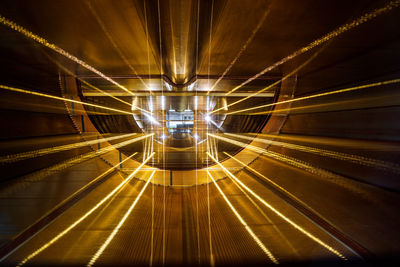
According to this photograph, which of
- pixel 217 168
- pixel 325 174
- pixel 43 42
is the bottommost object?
pixel 217 168

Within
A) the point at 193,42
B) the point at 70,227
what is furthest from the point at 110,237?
the point at 193,42

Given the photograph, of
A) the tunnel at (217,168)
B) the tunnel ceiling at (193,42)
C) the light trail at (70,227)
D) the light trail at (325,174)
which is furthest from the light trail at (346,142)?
the light trail at (70,227)

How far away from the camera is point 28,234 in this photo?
98 cm

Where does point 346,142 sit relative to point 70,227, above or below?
above

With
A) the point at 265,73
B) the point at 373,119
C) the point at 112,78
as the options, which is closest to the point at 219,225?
the point at 373,119

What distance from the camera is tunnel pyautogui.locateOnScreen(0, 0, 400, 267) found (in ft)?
2.97

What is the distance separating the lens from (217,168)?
Answer: 2820 millimetres

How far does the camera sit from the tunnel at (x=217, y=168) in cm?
91

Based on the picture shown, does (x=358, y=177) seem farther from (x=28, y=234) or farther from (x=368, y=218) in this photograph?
(x=28, y=234)

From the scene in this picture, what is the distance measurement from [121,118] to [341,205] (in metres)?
6.11

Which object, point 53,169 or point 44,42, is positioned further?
point 53,169

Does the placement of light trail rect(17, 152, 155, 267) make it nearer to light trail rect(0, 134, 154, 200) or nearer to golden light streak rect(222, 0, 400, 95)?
light trail rect(0, 134, 154, 200)

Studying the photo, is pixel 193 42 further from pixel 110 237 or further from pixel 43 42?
pixel 110 237

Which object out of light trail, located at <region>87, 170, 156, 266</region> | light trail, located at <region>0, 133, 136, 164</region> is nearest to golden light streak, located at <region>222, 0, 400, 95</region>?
light trail, located at <region>87, 170, 156, 266</region>
